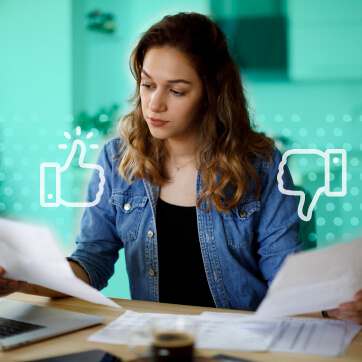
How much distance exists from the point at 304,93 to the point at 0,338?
2488mm

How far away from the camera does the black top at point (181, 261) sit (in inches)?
58.1

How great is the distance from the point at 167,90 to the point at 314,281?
0.73m

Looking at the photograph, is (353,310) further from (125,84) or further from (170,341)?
(125,84)

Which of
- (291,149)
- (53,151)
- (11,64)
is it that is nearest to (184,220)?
(291,149)

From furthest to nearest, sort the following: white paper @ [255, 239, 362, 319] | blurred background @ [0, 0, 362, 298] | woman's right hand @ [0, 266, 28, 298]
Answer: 1. blurred background @ [0, 0, 362, 298]
2. woman's right hand @ [0, 266, 28, 298]
3. white paper @ [255, 239, 362, 319]

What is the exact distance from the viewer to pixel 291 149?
10.2ft

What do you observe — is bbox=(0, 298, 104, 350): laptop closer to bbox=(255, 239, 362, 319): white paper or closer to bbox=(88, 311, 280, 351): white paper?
bbox=(88, 311, 280, 351): white paper

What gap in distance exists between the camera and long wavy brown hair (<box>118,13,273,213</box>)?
58.4 inches

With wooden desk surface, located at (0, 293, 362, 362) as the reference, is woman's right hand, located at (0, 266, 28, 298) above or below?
above

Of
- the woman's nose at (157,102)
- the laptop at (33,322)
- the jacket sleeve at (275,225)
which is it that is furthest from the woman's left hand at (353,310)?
the woman's nose at (157,102)

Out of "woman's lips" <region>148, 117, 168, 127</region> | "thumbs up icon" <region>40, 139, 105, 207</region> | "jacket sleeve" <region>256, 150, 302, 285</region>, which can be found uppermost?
"woman's lips" <region>148, 117, 168, 127</region>

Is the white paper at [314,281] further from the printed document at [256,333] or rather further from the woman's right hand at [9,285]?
the woman's right hand at [9,285]

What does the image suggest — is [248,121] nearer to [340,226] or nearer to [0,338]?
[0,338]

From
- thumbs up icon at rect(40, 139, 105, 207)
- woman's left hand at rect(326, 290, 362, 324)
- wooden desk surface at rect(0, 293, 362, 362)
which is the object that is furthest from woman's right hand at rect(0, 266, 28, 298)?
thumbs up icon at rect(40, 139, 105, 207)
